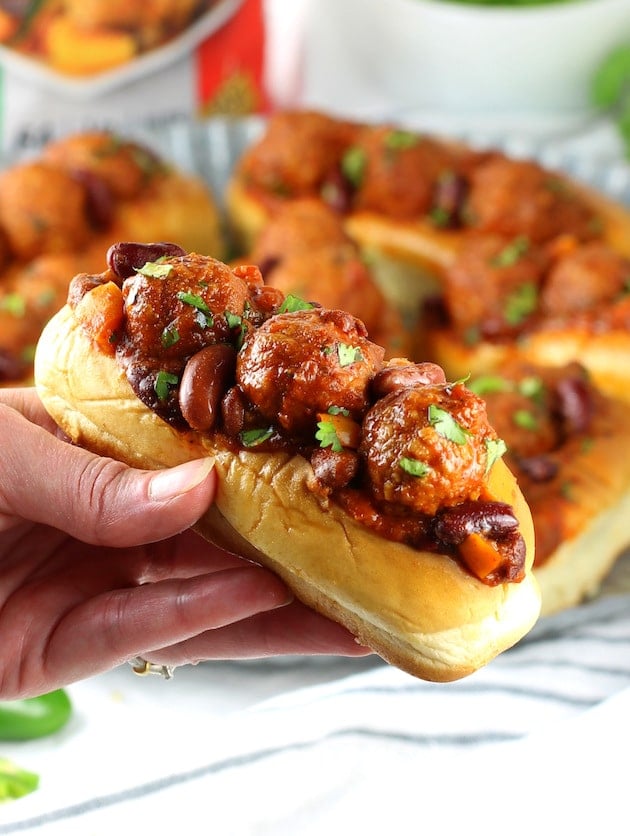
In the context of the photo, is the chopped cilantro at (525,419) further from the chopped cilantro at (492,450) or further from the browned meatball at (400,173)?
the browned meatball at (400,173)

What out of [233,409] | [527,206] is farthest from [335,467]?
[527,206]

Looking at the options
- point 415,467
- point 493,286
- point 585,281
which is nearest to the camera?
point 415,467

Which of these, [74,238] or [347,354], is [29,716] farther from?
[74,238]

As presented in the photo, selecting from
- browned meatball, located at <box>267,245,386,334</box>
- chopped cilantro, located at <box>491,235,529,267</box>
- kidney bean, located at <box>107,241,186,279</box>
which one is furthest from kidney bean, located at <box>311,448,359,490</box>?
chopped cilantro, located at <box>491,235,529,267</box>

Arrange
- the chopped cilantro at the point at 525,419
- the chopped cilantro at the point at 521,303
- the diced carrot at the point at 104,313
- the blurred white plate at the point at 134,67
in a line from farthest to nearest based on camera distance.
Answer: the blurred white plate at the point at 134,67, the chopped cilantro at the point at 521,303, the chopped cilantro at the point at 525,419, the diced carrot at the point at 104,313

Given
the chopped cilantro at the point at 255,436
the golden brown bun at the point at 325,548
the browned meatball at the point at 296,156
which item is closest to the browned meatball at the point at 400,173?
the browned meatball at the point at 296,156

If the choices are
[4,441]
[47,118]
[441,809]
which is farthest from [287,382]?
[47,118]

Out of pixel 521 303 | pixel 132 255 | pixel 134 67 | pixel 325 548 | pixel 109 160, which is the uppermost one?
pixel 132 255

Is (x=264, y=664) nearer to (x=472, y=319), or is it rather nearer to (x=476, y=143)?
(x=472, y=319)
